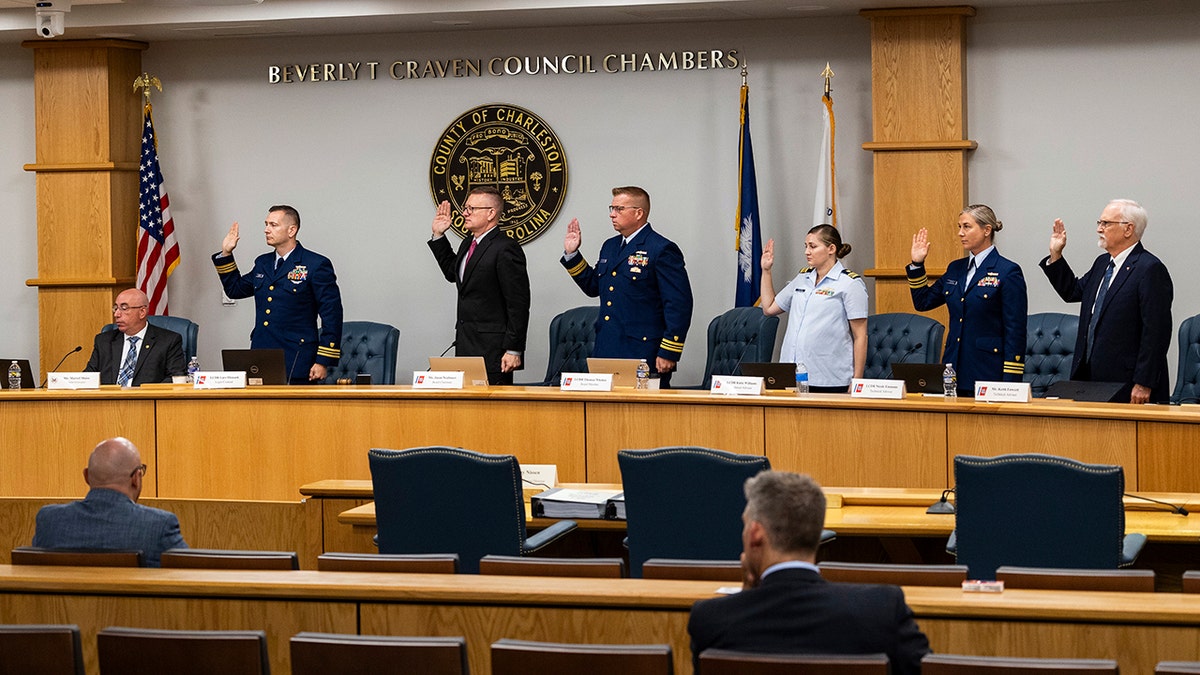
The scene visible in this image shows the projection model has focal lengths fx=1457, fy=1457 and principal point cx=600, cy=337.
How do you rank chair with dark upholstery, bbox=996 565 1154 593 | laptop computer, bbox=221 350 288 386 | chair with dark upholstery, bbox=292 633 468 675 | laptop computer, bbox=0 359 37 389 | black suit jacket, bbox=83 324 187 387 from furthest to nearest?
black suit jacket, bbox=83 324 187 387, laptop computer, bbox=0 359 37 389, laptop computer, bbox=221 350 288 386, chair with dark upholstery, bbox=996 565 1154 593, chair with dark upholstery, bbox=292 633 468 675

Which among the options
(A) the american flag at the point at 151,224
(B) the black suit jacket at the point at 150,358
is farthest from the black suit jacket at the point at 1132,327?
(A) the american flag at the point at 151,224

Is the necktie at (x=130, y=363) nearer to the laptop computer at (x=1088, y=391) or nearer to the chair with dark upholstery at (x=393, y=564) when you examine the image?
the chair with dark upholstery at (x=393, y=564)

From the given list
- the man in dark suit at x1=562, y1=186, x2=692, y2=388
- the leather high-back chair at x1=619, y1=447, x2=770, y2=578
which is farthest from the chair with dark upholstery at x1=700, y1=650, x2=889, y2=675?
the man in dark suit at x1=562, y1=186, x2=692, y2=388

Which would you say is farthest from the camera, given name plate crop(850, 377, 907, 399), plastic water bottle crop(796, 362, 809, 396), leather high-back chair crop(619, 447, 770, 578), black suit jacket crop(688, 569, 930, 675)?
plastic water bottle crop(796, 362, 809, 396)

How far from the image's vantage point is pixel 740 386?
592 cm

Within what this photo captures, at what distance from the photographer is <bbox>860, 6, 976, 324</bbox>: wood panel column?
26.7 feet

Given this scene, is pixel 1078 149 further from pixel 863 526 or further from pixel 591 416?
pixel 863 526

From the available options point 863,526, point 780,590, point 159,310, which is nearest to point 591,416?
point 863,526

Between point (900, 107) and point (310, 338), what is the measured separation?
351 centimetres

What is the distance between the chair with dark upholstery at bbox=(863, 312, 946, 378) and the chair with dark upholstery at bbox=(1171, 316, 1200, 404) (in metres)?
1.15

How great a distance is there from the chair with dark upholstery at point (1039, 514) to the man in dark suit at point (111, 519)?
88.8 inches

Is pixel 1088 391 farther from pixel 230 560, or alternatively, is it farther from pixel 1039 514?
pixel 230 560

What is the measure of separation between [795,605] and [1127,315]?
13.0 ft

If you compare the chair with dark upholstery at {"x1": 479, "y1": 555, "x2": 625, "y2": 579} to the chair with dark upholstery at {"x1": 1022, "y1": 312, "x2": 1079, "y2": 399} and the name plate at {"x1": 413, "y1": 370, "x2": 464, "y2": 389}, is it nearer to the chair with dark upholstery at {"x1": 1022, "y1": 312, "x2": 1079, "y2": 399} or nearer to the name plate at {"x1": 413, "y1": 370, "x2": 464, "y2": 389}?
the name plate at {"x1": 413, "y1": 370, "x2": 464, "y2": 389}
